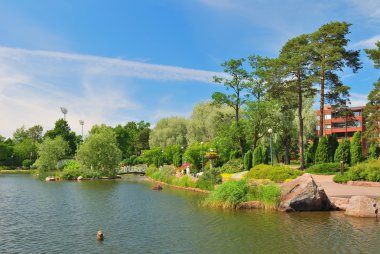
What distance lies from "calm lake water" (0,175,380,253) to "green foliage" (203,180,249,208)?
863 millimetres

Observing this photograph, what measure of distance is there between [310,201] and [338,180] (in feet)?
31.8

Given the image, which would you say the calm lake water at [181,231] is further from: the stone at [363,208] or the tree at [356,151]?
the tree at [356,151]

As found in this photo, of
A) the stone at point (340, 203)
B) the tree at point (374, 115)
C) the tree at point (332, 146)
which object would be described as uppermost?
the tree at point (374, 115)

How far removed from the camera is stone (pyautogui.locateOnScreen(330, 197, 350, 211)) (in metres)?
19.5

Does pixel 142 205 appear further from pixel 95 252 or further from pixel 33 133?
pixel 33 133

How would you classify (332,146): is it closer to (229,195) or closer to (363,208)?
(229,195)

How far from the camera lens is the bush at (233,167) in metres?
41.4

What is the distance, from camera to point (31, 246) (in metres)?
13.6

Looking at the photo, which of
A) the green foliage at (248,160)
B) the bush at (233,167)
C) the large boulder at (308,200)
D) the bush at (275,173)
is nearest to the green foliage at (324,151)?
the green foliage at (248,160)

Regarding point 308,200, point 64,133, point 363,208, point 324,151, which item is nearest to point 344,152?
point 324,151

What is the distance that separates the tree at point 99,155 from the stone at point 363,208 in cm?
4265

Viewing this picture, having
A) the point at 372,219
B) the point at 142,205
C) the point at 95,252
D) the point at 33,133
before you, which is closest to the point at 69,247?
the point at 95,252

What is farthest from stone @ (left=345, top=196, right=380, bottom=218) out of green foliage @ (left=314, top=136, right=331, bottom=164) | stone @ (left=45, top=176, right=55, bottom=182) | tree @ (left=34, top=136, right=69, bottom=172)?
tree @ (left=34, top=136, right=69, bottom=172)

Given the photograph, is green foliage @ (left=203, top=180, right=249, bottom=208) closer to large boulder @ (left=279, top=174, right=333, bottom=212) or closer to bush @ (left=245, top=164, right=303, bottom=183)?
large boulder @ (left=279, top=174, right=333, bottom=212)
